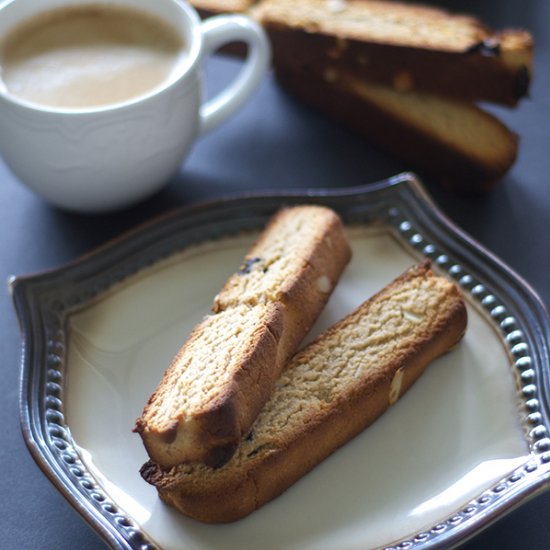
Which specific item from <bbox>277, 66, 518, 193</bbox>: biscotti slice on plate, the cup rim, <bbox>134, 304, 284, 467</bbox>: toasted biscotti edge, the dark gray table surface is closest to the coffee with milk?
the cup rim

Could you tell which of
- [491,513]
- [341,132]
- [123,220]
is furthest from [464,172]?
[491,513]

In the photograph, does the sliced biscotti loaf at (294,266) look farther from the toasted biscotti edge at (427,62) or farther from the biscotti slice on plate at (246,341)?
the toasted biscotti edge at (427,62)

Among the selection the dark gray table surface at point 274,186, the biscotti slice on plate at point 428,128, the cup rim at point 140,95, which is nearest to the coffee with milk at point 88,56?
the cup rim at point 140,95

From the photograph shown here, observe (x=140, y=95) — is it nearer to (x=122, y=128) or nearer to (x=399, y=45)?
(x=122, y=128)

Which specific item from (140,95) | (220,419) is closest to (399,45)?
(140,95)

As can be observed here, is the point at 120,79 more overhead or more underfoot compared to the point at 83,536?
more overhead

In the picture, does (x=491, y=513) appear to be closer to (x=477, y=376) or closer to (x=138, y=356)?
(x=477, y=376)
